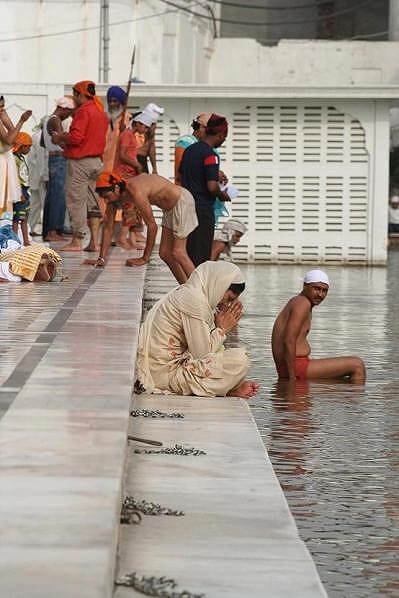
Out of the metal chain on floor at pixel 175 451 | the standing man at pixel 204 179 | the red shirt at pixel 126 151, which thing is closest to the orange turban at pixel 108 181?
the standing man at pixel 204 179

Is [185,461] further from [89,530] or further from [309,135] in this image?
[309,135]

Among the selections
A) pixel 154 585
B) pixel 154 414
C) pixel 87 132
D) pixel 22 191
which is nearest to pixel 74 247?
pixel 22 191

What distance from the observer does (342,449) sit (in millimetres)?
7980

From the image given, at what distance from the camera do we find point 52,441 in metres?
5.16

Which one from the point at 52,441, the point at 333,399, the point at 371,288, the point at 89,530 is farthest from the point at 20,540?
the point at 371,288

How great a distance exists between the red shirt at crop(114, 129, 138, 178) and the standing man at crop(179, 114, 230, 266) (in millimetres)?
2696

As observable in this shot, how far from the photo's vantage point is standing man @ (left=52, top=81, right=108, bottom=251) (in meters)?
16.1

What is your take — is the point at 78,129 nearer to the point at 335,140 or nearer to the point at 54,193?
the point at 54,193

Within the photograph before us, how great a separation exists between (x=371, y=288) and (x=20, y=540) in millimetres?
16903

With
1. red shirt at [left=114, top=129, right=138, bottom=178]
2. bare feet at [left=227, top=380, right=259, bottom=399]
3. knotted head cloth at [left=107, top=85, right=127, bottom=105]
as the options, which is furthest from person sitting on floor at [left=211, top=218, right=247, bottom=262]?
bare feet at [left=227, top=380, right=259, bottom=399]

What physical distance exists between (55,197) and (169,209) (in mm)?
5982

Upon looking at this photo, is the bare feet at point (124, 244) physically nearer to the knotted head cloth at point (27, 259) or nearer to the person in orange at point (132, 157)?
the person in orange at point (132, 157)

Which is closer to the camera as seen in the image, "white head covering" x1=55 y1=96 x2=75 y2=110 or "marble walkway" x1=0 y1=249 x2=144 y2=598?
"marble walkway" x1=0 y1=249 x2=144 y2=598

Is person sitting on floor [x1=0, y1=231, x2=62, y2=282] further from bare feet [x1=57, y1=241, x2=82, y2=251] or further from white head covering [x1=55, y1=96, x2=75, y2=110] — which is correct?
white head covering [x1=55, y1=96, x2=75, y2=110]
